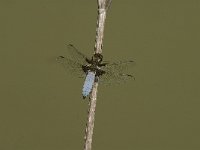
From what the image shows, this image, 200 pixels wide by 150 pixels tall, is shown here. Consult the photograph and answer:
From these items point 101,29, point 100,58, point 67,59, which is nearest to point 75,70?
point 67,59

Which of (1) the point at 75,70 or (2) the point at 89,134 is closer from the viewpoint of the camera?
(2) the point at 89,134

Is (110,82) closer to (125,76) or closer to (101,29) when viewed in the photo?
(125,76)

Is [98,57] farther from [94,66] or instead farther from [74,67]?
[74,67]

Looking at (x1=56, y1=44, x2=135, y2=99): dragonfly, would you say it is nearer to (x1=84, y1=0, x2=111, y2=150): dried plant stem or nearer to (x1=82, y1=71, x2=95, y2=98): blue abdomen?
(x1=82, y1=71, x2=95, y2=98): blue abdomen

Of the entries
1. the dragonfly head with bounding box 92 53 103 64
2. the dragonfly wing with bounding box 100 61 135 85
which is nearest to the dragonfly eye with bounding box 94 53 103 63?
the dragonfly head with bounding box 92 53 103 64

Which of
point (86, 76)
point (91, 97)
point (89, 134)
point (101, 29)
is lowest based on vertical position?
point (89, 134)

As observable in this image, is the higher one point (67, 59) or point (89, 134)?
point (67, 59)

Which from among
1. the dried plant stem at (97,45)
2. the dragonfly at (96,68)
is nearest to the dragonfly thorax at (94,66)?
the dragonfly at (96,68)

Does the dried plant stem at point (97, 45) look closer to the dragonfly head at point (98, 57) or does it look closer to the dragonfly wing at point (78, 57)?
the dragonfly head at point (98, 57)
